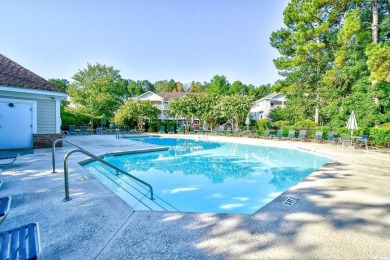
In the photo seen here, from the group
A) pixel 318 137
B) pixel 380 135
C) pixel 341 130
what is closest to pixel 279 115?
pixel 318 137

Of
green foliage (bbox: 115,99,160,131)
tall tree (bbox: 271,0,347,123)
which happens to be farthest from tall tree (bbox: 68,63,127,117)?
tall tree (bbox: 271,0,347,123)

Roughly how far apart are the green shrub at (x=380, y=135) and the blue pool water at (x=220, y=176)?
4731 millimetres

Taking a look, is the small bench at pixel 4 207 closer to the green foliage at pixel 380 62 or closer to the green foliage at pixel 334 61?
the green foliage at pixel 334 61

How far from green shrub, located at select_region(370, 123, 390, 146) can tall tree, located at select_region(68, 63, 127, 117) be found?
104 ft

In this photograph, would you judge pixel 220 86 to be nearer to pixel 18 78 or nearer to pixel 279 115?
pixel 279 115

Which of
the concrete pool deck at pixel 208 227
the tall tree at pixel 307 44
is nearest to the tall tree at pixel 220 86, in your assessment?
the tall tree at pixel 307 44

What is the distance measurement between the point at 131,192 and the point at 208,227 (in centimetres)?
345

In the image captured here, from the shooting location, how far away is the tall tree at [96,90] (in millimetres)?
31781

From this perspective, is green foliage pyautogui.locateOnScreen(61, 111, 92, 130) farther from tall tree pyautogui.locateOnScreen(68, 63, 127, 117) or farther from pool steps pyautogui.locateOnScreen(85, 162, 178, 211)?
pool steps pyautogui.locateOnScreen(85, 162, 178, 211)

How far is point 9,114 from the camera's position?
31.5ft

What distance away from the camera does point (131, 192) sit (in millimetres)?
5688

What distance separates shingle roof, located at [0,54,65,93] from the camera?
9.66 meters

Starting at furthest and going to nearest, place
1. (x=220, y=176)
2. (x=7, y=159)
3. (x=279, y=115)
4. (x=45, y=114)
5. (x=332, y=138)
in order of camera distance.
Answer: (x=279, y=115), (x=332, y=138), (x=45, y=114), (x=220, y=176), (x=7, y=159)

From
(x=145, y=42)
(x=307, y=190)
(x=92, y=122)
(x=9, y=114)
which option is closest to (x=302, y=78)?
(x=145, y=42)
